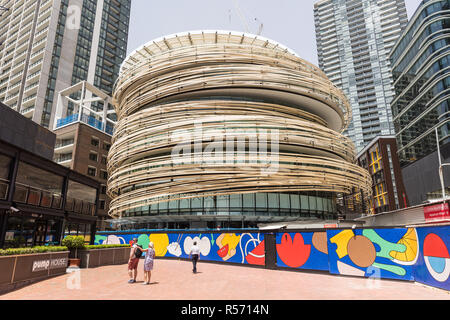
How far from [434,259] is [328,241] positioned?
15.8 feet

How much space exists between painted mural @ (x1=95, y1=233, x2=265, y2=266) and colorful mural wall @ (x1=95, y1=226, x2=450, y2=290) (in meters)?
0.06

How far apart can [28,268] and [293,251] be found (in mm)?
12017

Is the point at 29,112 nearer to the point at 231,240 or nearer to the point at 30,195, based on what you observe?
the point at 30,195

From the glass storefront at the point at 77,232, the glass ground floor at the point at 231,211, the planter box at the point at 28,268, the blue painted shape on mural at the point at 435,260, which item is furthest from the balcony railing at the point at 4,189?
the glass ground floor at the point at 231,211

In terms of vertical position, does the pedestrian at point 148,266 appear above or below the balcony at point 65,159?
below

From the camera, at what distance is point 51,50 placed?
79.4 meters

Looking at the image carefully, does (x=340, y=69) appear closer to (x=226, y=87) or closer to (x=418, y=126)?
(x=418, y=126)

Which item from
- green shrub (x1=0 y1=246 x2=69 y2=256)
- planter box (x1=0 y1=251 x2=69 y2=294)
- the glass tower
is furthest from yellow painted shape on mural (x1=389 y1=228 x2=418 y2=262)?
the glass tower

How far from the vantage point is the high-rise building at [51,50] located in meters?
76.9

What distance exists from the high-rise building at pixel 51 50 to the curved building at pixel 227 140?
1959 inches

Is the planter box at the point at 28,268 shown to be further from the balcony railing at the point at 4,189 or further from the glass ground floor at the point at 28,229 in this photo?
the glass ground floor at the point at 28,229

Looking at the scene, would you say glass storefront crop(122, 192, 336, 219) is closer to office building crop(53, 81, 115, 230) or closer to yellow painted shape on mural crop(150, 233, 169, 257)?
yellow painted shape on mural crop(150, 233, 169, 257)

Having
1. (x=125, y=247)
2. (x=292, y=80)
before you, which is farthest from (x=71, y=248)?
(x=292, y=80)

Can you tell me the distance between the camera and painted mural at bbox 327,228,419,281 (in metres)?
11.7
